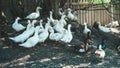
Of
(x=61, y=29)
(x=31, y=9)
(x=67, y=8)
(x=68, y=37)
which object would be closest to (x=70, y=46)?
(x=68, y=37)

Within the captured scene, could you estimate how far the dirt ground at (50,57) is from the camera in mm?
12328

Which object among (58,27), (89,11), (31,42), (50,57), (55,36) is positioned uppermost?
(89,11)

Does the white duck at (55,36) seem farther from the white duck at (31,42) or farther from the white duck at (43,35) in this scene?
the white duck at (31,42)

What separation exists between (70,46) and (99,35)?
322cm

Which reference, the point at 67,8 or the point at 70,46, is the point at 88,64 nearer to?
the point at 70,46

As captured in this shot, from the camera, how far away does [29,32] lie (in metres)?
14.2

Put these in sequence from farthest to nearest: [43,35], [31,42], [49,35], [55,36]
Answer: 1. [49,35]
2. [55,36]
3. [43,35]
4. [31,42]

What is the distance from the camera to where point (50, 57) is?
509 inches

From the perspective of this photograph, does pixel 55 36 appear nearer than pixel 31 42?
No

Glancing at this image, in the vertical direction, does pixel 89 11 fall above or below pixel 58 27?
above

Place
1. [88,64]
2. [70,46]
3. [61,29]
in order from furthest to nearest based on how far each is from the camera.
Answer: [61,29]
[70,46]
[88,64]

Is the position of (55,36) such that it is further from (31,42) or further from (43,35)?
(31,42)

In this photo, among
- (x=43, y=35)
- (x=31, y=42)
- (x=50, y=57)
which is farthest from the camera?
(x=43, y=35)

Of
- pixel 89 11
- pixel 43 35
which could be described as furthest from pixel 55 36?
pixel 89 11
